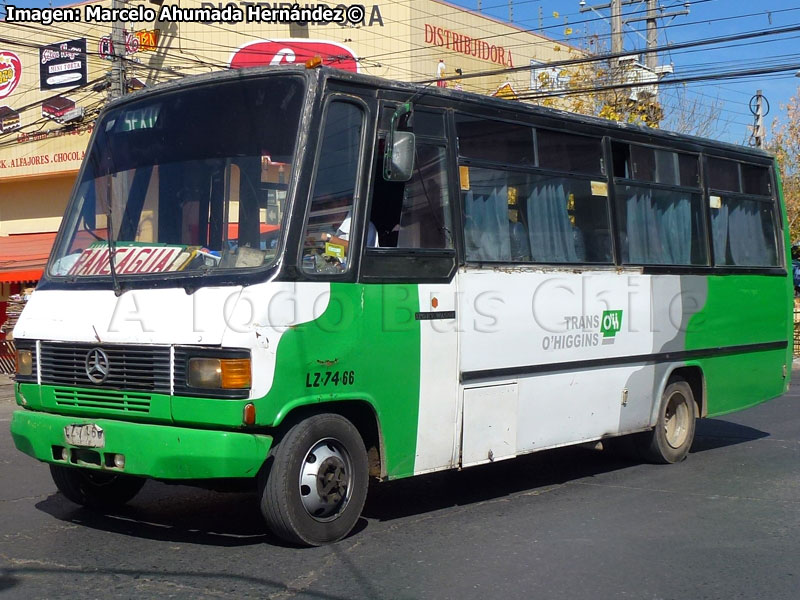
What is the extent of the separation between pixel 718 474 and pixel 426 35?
1883 centimetres

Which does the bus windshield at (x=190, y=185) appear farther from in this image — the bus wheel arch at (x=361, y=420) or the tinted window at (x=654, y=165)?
the tinted window at (x=654, y=165)

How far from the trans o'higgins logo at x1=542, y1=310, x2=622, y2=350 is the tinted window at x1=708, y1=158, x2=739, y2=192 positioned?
2.44 metres

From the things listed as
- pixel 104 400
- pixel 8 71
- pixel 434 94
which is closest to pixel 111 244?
pixel 104 400

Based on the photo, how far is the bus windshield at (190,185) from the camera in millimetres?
6148

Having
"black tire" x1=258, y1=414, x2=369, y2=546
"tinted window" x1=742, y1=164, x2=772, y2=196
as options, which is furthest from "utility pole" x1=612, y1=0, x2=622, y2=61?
"black tire" x1=258, y1=414, x2=369, y2=546

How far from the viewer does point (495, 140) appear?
7645 mm

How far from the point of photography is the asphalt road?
17.7 feet

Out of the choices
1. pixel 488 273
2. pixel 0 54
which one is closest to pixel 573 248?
pixel 488 273

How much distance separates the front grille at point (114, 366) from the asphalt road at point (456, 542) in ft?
3.20

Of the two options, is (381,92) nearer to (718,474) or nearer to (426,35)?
(718,474)

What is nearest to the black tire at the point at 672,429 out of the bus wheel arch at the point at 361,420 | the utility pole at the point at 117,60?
the bus wheel arch at the point at 361,420

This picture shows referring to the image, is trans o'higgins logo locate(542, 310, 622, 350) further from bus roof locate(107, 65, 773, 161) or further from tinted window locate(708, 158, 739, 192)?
tinted window locate(708, 158, 739, 192)

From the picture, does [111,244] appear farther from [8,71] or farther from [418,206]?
[8,71]

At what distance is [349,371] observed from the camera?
6.23m
